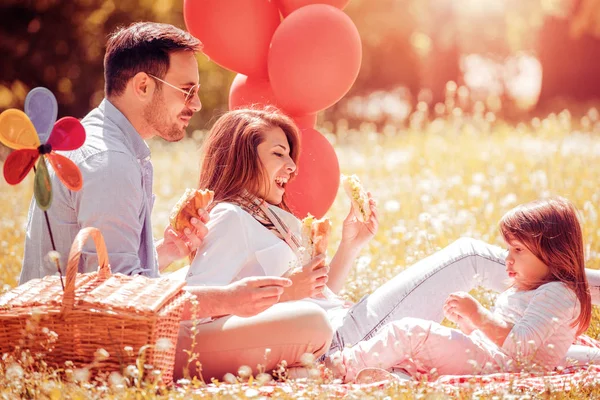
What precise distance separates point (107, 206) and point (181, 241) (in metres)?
0.60

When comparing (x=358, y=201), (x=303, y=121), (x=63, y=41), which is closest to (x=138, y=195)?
(x=358, y=201)

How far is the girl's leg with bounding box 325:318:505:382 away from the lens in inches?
129

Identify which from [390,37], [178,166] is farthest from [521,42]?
[178,166]

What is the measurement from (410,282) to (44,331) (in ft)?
5.53

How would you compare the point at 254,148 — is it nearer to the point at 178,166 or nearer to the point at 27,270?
the point at 27,270

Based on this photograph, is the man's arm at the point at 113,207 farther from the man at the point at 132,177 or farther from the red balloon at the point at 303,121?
the red balloon at the point at 303,121

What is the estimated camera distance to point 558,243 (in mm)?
3439

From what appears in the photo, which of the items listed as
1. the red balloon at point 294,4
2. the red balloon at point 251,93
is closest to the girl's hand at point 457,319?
the red balloon at point 251,93

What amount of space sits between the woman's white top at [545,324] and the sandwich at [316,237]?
81 centimetres

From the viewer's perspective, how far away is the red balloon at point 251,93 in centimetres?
461

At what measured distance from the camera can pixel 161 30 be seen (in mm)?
3766

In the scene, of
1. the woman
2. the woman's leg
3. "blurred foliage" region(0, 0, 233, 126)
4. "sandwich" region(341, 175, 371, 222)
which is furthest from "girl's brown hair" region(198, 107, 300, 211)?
"blurred foliage" region(0, 0, 233, 126)

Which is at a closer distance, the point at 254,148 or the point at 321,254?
the point at 321,254

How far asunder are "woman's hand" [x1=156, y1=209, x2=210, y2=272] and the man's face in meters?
0.48
